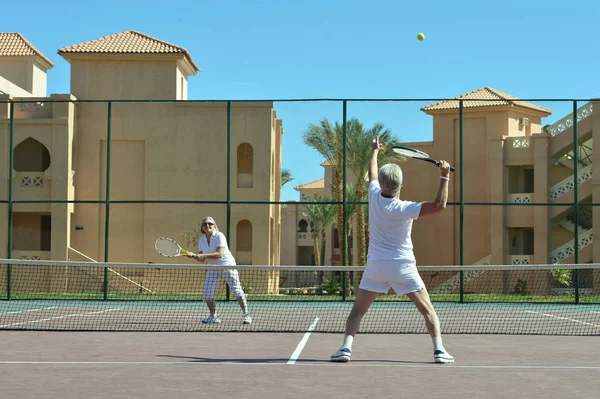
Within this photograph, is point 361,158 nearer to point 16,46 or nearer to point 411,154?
point 16,46

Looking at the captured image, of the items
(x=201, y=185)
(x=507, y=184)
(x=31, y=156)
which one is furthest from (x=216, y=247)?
(x=507, y=184)

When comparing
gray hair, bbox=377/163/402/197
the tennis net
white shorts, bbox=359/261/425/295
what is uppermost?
gray hair, bbox=377/163/402/197

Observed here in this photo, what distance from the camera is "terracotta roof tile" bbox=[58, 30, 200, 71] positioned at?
120 ft

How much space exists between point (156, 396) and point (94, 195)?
26.0m

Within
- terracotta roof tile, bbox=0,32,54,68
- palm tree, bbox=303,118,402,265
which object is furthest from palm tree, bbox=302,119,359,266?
terracotta roof tile, bbox=0,32,54,68

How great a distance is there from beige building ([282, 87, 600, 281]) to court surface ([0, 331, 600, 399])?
21.0m

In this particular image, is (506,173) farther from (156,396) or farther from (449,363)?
(156,396)

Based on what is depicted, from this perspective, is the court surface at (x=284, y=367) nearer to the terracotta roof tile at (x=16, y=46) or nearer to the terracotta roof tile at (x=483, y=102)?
the terracotta roof tile at (x=483, y=102)

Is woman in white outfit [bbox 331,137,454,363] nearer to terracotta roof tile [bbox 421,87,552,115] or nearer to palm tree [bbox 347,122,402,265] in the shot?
palm tree [bbox 347,122,402,265]

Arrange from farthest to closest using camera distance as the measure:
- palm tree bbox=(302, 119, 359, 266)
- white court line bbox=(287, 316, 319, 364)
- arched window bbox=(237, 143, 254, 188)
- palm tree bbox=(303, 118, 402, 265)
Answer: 1. arched window bbox=(237, 143, 254, 188)
2. palm tree bbox=(303, 118, 402, 265)
3. palm tree bbox=(302, 119, 359, 266)
4. white court line bbox=(287, 316, 319, 364)

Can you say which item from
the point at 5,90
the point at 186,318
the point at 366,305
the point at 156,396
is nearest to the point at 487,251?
the point at 5,90

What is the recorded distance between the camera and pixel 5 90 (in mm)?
37688

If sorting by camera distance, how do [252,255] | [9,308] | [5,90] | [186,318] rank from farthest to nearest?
1. [5,90]
2. [252,255]
3. [9,308]
4. [186,318]

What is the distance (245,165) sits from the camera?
33.5 metres
